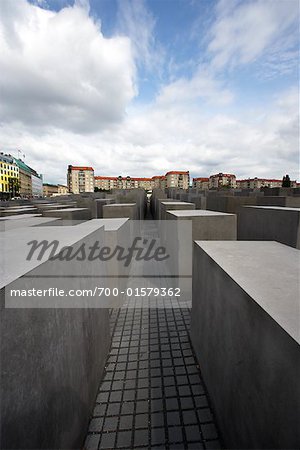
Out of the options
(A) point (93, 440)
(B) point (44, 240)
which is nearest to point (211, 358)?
(A) point (93, 440)

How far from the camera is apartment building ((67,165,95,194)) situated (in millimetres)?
115938

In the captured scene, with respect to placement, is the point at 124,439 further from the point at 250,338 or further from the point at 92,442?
the point at 250,338

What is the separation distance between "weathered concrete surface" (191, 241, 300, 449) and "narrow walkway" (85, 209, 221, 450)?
1.00 ft

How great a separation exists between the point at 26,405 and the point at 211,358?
7.60ft

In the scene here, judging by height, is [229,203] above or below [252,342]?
above

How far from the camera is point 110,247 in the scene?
208 inches

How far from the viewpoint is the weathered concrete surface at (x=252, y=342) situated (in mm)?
1534

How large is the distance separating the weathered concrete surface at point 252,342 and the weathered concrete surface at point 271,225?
4.57 ft

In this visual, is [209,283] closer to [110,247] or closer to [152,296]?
[110,247]

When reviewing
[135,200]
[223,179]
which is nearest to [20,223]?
[135,200]

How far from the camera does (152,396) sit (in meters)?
3.41

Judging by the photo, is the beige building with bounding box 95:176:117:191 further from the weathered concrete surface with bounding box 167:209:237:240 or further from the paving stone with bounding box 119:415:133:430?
the paving stone with bounding box 119:415:133:430

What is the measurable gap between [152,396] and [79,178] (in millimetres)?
122696

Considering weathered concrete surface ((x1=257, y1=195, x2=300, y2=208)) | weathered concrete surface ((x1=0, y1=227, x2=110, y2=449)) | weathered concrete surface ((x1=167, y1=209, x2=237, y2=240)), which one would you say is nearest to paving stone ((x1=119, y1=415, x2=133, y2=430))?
weathered concrete surface ((x1=0, y1=227, x2=110, y2=449))
